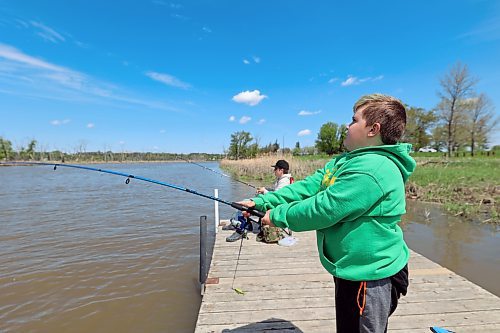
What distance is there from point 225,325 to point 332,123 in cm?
6697

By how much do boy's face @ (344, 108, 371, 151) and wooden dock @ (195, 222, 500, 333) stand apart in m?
2.00

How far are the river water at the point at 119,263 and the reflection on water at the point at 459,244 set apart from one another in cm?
2

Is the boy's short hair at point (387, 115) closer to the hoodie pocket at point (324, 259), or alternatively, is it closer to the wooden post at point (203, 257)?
the hoodie pocket at point (324, 259)

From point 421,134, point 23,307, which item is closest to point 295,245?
point 23,307

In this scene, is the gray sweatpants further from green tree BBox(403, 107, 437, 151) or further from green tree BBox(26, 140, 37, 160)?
green tree BBox(26, 140, 37, 160)

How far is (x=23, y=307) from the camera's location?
4.50m

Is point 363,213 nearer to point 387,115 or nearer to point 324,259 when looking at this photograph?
point 324,259

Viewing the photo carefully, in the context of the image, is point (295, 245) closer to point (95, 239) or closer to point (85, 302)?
point (85, 302)

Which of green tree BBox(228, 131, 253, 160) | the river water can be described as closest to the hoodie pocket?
the river water

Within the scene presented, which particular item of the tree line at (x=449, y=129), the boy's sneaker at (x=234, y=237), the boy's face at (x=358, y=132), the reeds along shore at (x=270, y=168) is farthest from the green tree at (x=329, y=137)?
the boy's face at (x=358, y=132)

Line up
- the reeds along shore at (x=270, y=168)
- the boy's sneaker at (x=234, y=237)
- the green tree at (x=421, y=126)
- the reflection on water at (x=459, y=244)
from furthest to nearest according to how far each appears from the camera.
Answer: the green tree at (x=421, y=126) → the reeds along shore at (x=270, y=168) → the boy's sneaker at (x=234, y=237) → the reflection on water at (x=459, y=244)

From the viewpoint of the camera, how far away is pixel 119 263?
6043mm

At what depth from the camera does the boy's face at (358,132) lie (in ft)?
5.24

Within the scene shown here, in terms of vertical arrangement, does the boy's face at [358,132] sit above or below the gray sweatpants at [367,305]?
above
